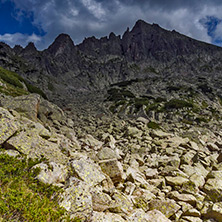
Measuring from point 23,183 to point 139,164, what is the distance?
9.44 m

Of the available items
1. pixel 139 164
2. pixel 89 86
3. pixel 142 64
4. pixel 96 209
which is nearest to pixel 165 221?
pixel 96 209

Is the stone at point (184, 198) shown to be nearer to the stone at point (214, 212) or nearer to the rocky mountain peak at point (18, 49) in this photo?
the stone at point (214, 212)

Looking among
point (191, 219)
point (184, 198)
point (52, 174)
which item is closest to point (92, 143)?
point (52, 174)

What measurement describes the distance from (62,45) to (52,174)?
199603 mm

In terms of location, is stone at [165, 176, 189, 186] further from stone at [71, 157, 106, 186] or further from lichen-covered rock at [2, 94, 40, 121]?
lichen-covered rock at [2, 94, 40, 121]

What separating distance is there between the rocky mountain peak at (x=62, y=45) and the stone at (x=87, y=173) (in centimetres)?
18732

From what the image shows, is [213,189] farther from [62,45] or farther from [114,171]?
[62,45]

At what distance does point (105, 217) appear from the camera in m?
5.19

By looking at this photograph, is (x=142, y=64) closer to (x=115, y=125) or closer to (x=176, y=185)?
(x=115, y=125)

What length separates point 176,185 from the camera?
8.99m

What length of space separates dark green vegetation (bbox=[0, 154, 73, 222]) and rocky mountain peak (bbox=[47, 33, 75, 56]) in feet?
615

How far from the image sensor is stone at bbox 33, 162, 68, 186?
6102 millimetres

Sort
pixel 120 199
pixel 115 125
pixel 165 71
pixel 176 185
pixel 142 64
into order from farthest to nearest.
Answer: pixel 142 64
pixel 165 71
pixel 115 125
pixel 176 185
pixel 120 199

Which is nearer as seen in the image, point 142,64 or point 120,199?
point 120,199
